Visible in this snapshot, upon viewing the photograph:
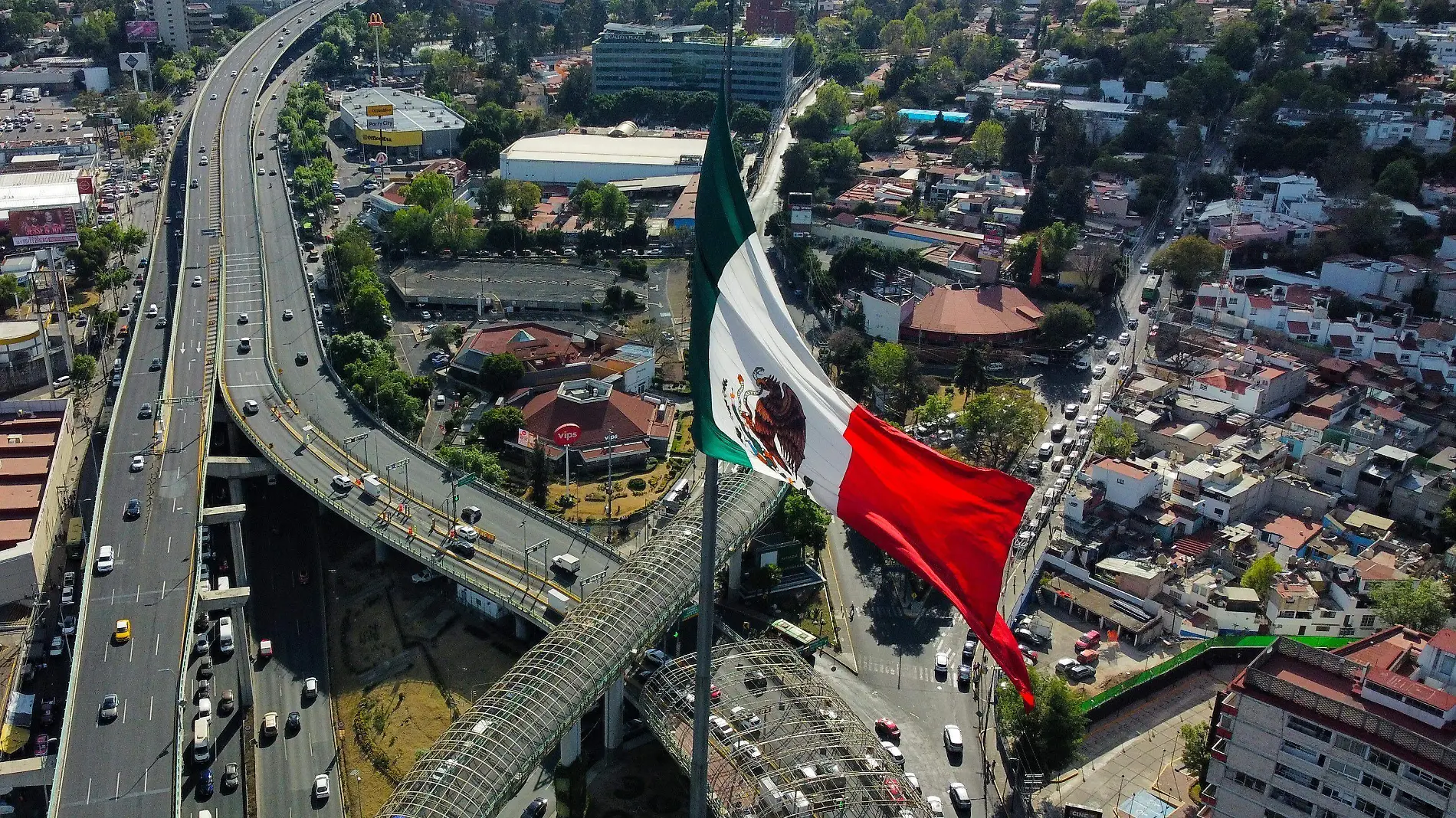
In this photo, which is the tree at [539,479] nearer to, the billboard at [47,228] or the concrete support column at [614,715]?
the concrete support column at [614,715]

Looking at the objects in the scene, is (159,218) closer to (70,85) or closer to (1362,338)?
(70,85)

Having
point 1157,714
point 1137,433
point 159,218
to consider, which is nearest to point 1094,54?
point 1137,433

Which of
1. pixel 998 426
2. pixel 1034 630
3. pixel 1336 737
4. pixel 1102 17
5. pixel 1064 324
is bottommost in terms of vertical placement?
pixel 1034 630

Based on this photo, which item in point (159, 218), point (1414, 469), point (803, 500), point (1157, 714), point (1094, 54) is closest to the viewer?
point (1157, 714)

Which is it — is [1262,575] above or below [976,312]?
below

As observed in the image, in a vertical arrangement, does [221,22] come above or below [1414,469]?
above

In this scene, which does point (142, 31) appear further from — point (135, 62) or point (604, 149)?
point (604, 149)

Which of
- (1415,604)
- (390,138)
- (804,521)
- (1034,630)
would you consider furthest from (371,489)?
(390,138)
